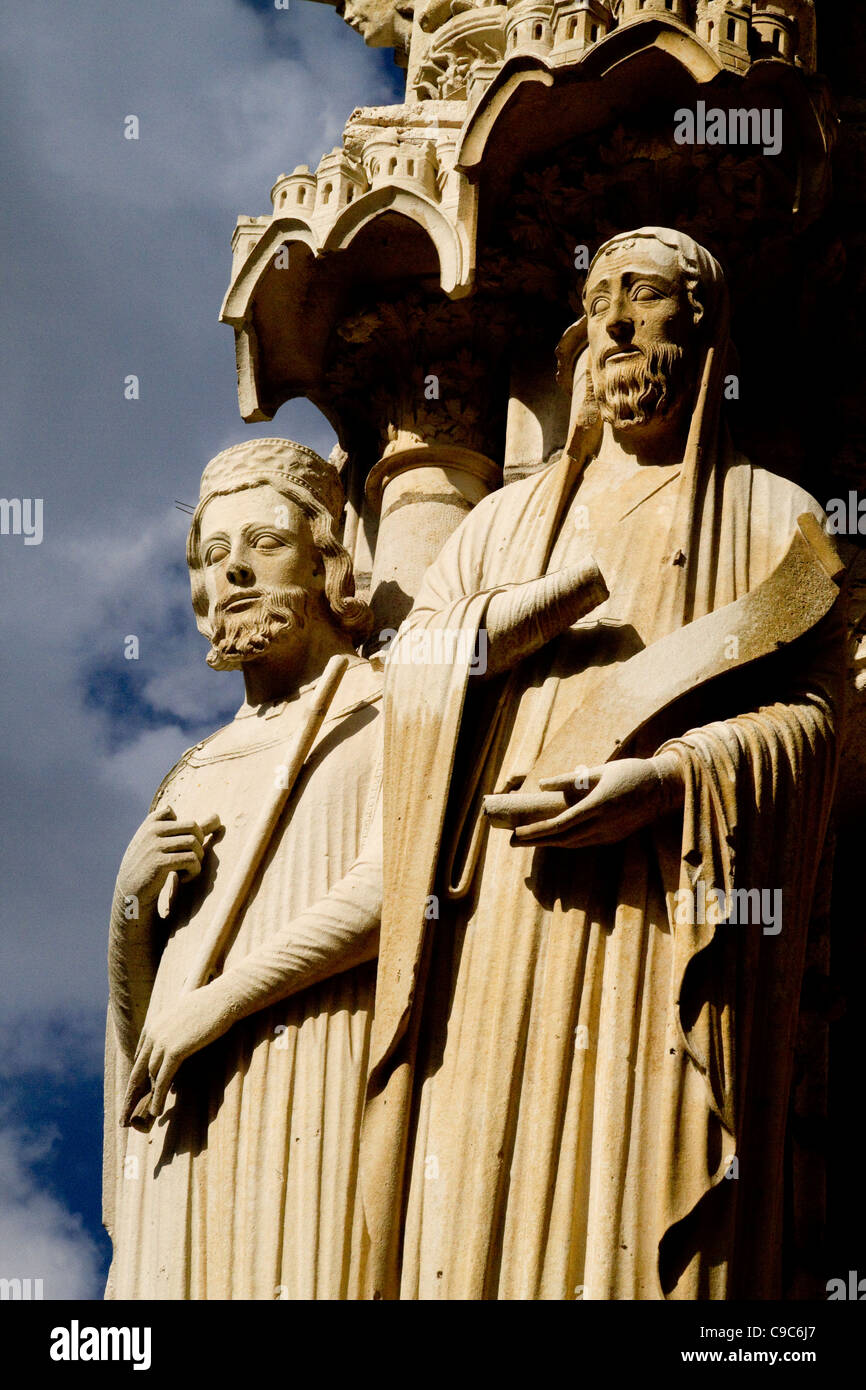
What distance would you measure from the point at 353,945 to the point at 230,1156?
0.66 metres

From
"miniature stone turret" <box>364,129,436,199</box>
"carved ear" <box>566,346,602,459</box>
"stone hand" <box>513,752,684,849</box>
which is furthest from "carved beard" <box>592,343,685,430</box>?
"miniature stone turret" <box>364,129,436,199</box>

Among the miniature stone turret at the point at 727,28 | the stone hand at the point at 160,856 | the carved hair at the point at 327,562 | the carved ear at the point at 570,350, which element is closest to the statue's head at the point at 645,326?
the carved ear at the point at 570,350

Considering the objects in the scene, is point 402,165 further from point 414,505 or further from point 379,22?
point 379,22

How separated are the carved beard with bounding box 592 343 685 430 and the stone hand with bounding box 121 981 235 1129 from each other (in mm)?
2000

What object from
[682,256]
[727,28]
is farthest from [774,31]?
[682,256]

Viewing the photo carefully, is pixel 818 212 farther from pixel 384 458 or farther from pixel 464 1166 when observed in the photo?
pixel 464 1166

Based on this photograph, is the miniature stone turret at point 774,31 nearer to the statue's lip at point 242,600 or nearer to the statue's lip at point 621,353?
the statue's lip at point 621,353

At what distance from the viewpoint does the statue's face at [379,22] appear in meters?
11.3

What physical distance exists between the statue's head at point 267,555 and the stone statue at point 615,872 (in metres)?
0.66

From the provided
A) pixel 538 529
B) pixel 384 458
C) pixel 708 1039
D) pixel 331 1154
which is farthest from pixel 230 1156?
pixel 384 458

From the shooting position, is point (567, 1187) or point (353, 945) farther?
point (353, 945)

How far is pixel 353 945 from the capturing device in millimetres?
7199
